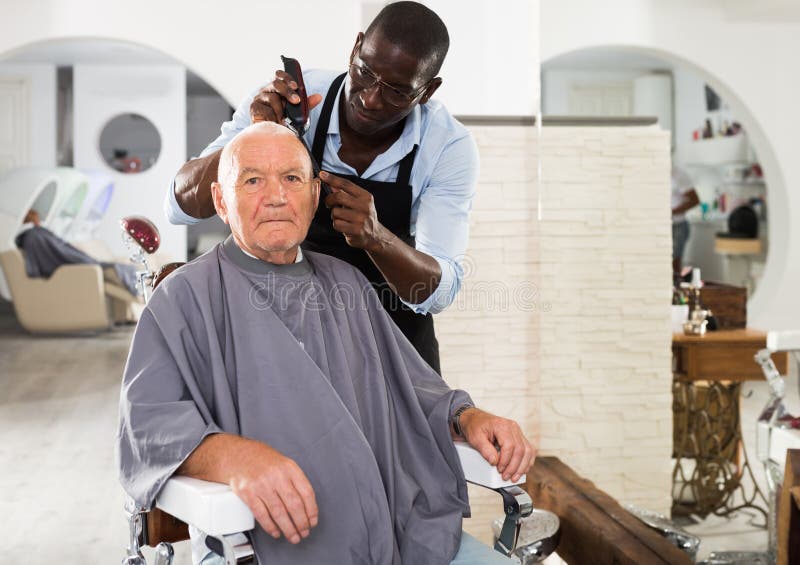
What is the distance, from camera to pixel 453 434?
160 centimetres

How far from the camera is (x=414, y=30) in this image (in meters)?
1.60

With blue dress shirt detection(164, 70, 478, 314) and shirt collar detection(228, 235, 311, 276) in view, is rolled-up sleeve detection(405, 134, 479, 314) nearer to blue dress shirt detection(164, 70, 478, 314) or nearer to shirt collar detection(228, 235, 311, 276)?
blue dress shirt detection(164, 70, 478, 314)

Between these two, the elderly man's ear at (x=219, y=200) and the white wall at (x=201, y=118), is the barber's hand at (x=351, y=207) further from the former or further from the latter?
the white wall at (x=201, y=118)

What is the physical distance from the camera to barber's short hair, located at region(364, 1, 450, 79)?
1599 mm

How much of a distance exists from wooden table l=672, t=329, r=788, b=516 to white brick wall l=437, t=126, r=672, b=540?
6cm

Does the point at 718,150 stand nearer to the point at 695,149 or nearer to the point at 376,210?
the point at 695,149

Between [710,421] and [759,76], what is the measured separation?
46.1 inches

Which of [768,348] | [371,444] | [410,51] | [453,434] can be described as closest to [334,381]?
[371,444]

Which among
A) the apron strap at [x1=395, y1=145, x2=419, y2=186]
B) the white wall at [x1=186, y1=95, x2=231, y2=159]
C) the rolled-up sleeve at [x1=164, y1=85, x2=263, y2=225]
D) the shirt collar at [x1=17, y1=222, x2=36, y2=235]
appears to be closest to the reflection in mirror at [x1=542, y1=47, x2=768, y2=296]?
the apron strap at [x1=395, y1=145, x2=419, y2=186]

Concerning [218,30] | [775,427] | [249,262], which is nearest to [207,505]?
[249,262]

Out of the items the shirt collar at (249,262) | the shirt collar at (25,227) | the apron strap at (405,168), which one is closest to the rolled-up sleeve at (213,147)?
the shirt collar at (249,262)

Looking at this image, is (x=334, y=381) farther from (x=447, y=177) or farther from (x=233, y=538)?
(x=447, y=177)

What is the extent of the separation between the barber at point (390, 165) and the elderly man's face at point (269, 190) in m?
0.07

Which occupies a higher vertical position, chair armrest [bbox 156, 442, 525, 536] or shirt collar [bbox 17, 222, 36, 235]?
shirt collar [bbox 17, 222, 36, 235]
